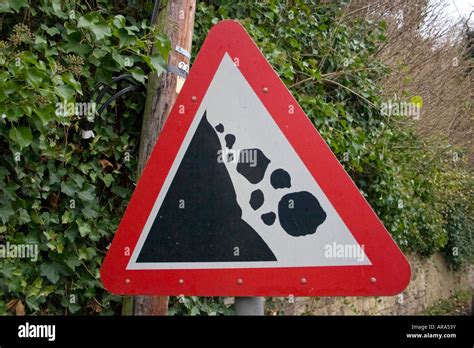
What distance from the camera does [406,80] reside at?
666cm

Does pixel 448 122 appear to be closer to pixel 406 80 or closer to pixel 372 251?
pixel 406 80

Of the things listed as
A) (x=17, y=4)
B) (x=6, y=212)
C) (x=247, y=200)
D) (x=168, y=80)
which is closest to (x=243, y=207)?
(x=247, y=200)

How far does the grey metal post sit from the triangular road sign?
0.06 metres

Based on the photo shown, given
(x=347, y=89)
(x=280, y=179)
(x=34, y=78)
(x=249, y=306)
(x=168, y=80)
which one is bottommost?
(x=249, y=306)

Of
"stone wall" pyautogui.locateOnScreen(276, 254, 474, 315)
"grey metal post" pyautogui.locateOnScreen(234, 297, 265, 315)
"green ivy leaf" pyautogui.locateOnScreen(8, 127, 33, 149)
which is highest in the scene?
"green ivy leaf" pyautogui.locateOnScreen(8, 127, 33, 149)

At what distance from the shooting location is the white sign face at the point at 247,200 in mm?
1597

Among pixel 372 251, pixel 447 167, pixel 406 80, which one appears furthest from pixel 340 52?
pixel 447 167

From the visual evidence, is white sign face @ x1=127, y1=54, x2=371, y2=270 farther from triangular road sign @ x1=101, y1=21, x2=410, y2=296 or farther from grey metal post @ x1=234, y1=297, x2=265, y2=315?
grey metal post @ x1=234, y1=297, x2=265, y2=315

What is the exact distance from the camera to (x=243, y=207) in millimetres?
1653

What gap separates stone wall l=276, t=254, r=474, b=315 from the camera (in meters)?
4.89

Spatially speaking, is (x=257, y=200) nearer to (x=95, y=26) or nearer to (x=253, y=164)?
(x=253, y=164)

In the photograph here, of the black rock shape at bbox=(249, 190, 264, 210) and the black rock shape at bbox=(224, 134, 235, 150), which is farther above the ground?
the black rock shape at bbox=(224, 134, 235, 150)

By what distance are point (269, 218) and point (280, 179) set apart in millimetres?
129

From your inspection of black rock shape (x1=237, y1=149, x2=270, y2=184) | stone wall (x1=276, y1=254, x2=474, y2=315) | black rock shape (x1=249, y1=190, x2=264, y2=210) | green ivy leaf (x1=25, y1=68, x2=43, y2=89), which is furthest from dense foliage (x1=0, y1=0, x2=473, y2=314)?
stone wall (x1=276, y1=254, x2=474, y2=315)
